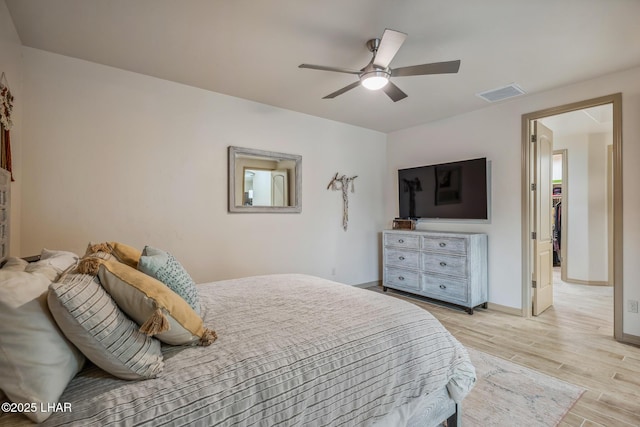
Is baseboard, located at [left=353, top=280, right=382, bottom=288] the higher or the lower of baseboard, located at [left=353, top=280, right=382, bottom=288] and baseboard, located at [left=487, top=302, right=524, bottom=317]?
the higher

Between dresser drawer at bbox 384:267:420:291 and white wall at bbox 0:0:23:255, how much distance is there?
404cm

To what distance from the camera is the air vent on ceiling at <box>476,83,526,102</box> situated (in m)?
3.23

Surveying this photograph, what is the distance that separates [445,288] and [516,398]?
1904 millimetres

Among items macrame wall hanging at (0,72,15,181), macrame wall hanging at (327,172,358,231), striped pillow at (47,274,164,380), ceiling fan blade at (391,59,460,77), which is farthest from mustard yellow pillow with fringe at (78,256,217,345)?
macrame wall hanging at (327,172,358,231)

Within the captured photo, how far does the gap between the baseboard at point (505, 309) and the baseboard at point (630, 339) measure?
2.80 ft

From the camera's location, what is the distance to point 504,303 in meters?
3.72

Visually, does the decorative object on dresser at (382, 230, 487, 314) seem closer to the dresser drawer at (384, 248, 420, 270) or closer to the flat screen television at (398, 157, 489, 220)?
the dresser drawer at (384, 248, 420, 270)

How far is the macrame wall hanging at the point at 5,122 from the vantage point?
1882 mm

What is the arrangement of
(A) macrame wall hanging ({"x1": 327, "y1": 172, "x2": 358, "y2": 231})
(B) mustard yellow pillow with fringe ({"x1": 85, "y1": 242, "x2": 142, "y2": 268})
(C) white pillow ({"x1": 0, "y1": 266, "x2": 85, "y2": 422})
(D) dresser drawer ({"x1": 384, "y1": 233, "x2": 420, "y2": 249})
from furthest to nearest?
(A) macrame wall hanging ({"x1": 327, "y1": 172, "x2": 358, "y2": 231})
(D) dresser drawer ({"x1": 384, "y1": 233, "x2": 420, "y2": 249})
(B) mustard yellow pillow with fringe ({"x1": 85, "y1": 242, "x2": 142, "y2": 268})
(C) white pillow ({"x1": 0, "y1": 266, "x2": 85, "y2": 422})

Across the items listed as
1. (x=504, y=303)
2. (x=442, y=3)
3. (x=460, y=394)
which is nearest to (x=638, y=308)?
(x=504, y=303)

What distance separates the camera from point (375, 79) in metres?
2.38

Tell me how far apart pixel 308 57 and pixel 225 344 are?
2320mm

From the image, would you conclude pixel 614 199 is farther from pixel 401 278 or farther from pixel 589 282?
pixel 589 282

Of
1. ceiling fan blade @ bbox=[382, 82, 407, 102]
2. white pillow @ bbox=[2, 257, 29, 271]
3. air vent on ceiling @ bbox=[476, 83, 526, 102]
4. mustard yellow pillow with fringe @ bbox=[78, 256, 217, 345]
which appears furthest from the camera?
air vent on ceiling @ bbox=[476, 83, 526, 102]
